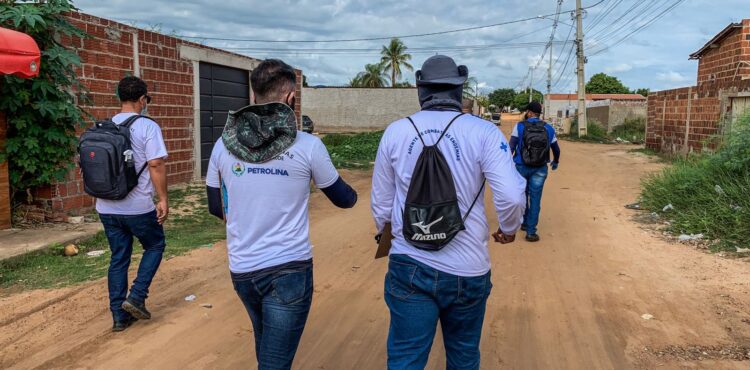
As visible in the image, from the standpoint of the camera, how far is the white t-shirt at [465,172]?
2.43 m

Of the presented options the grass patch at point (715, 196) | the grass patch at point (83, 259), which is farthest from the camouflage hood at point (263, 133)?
the grass patch at point (715, 196)

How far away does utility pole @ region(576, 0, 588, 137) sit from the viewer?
28991mm

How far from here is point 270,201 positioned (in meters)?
2.53

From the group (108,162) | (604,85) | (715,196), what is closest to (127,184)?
(108,162)

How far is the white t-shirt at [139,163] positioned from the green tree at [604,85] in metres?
Answer: 90.0

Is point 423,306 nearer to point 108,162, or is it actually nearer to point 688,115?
point 108,162

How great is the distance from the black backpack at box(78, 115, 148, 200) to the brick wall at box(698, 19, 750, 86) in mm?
17316

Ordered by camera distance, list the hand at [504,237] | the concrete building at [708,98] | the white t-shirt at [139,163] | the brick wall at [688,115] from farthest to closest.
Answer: the brick wall at [688,115], the concrete building at [708,98], the white t-shirt at [139,163], the hand at [504,237]

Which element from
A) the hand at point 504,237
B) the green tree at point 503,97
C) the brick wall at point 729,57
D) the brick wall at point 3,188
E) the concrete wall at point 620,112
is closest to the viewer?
the hand at point 504,237

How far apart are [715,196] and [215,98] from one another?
31.2 feet

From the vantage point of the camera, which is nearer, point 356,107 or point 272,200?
point 272,200

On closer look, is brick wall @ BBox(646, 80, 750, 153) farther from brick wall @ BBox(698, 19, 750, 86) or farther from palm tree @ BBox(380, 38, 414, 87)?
palm tree @ BBox(380, 38, 414, 87)

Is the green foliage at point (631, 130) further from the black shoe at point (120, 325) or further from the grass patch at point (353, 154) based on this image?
the black shoe at point (120, 325)

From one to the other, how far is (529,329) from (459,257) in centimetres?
222
